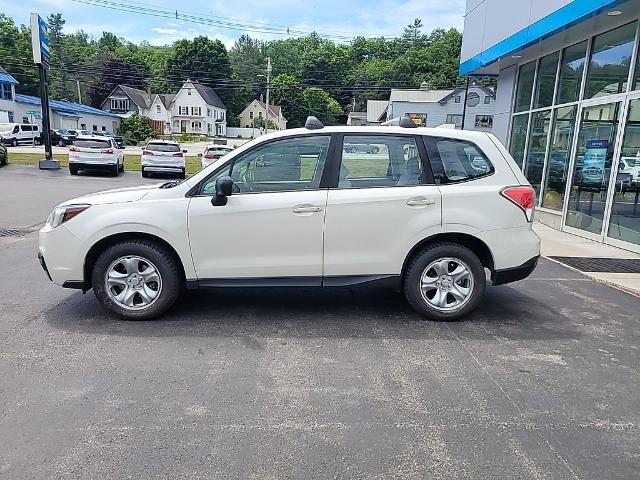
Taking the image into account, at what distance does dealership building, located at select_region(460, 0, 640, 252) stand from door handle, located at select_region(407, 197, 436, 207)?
575cm

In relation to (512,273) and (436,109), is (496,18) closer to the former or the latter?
(512,273)

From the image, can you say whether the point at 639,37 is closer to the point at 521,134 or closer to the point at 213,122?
the point at 521,134

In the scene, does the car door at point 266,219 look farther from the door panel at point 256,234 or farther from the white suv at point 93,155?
the white suv at point 93,155

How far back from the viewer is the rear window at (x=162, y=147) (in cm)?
2203

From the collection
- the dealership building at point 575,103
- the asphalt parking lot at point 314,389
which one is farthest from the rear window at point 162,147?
the asphalt parking lot at point 314,389

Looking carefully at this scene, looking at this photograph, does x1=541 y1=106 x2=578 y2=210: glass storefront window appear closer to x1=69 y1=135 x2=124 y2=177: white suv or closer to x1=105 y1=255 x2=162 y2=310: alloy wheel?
x1=105 y1=255 x2=162 y2=310: alloy wheel

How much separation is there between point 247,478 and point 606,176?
9484 mm

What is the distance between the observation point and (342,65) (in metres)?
104

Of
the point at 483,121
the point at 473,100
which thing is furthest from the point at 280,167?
the point at 483,121

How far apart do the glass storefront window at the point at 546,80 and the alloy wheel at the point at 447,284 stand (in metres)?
8.90

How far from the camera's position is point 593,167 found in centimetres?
1011

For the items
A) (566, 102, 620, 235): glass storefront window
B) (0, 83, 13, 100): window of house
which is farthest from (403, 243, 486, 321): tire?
(0, 83, 13, 100): window of house

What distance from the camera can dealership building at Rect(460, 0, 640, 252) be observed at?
29.7ft

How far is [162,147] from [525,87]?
1525cm
